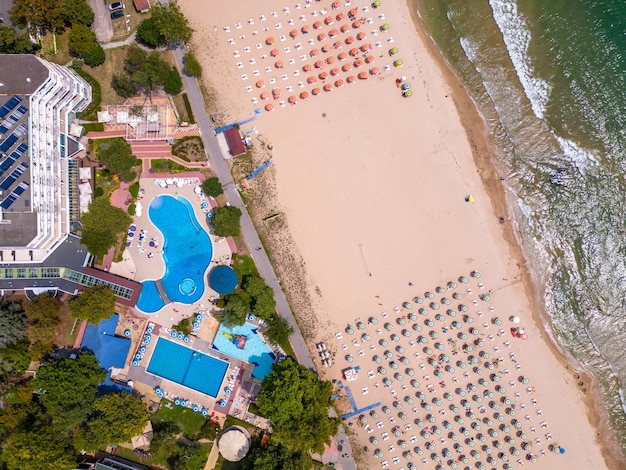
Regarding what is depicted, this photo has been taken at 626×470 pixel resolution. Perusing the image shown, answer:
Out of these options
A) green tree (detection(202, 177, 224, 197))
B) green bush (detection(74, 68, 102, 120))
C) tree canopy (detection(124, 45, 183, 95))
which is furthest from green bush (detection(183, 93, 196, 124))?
green bush (detection(74, 68, 102, 120))

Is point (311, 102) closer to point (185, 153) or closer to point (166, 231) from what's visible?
point (185, 153)

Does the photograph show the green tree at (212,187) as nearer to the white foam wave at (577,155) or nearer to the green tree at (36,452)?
the green tree at (36,452)

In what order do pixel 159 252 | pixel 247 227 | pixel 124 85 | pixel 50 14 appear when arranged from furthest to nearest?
pixel 159 252, pixel 247 227, pixel 124 85, pixel 50 14

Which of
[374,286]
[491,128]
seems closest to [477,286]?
[374,286]

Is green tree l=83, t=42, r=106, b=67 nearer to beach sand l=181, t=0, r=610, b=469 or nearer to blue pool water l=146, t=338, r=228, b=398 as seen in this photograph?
beach sand l=181, t=0, r=610, b=469

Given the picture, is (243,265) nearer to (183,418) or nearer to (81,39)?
(183,418)

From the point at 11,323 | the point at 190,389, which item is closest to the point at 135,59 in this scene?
the point at 11,323

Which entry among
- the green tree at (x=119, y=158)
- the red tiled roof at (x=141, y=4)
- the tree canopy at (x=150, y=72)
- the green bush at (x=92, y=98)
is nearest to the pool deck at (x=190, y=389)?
the green tree at (x=119, y=158)
